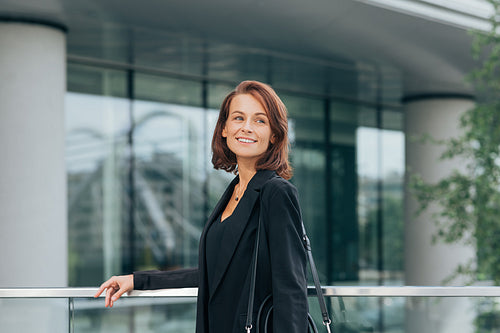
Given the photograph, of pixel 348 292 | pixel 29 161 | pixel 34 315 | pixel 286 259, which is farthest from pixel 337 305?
pixel 29 161

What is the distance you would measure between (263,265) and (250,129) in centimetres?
54

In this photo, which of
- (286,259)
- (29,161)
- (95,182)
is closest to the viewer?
(286,259)

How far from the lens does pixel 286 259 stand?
1.85m

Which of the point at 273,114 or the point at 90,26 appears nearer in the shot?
the point at 273,114

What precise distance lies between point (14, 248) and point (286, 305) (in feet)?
17.7

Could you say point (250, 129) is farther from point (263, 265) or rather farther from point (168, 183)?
point (168, 183)

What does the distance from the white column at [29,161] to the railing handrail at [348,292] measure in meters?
3.66

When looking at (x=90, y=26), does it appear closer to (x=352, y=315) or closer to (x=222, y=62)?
(x=222, y=62)

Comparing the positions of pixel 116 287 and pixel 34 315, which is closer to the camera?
pixel 116 287

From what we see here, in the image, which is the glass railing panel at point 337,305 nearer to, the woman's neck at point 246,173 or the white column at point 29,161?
the woman's neck at point 246,173

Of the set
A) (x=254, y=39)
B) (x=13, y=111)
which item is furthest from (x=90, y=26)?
(x=254, y=39)

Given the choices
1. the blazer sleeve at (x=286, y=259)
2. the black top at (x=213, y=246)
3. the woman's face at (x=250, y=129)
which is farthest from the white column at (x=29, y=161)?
the blazer sleeve at (x=286, y=259)

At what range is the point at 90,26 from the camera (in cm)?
715

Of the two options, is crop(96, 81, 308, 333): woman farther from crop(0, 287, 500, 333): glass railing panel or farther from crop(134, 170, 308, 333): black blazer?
crop(0, 287, 500, 333): glass railing panel
